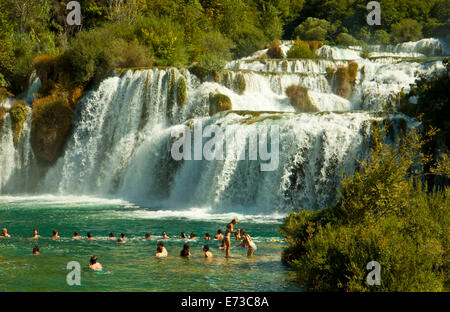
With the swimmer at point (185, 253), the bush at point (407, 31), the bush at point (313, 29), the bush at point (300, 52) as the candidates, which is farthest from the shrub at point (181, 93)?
the bush at point (407, 31)

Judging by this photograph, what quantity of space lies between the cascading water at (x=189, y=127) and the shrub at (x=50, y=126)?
526 mm

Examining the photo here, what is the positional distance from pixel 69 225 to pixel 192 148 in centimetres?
809

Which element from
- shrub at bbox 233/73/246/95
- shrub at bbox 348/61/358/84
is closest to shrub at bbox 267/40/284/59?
shrub at bbox 348/61/358/84

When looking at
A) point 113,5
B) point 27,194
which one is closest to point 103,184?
point 27,194

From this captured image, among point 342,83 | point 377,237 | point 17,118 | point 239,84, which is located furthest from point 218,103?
point 377,237

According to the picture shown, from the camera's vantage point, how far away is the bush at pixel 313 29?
62.2 metres

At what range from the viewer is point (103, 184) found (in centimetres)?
3078

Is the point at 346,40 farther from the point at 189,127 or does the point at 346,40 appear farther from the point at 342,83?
the point at 189,127

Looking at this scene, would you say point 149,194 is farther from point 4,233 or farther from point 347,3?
point 347,3

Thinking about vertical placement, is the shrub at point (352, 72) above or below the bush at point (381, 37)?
below

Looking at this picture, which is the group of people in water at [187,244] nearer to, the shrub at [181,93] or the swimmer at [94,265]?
the swimmer at [94,265]

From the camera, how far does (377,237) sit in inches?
399

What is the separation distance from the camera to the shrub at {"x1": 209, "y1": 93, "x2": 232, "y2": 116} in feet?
96.8

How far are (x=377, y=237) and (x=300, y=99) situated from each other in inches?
876
